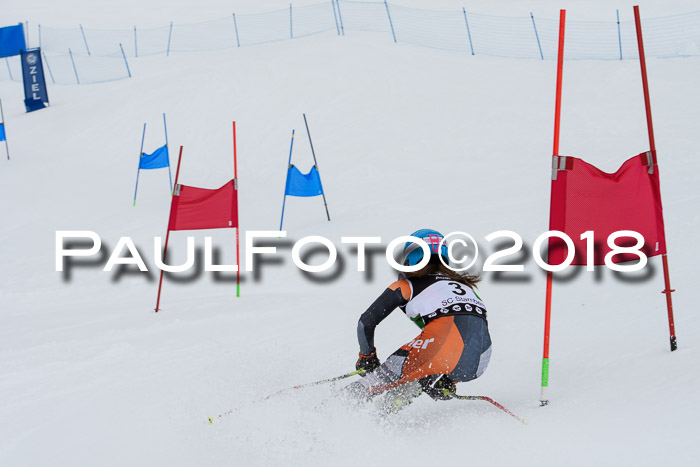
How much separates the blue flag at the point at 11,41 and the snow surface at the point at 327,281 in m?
1.95

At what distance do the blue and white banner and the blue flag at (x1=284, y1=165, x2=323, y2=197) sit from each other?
15716 mm

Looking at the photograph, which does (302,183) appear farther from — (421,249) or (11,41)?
(11,41)

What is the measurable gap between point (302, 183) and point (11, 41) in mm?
19421

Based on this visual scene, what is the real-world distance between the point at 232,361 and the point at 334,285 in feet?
11.3

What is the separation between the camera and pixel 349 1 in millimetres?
24234

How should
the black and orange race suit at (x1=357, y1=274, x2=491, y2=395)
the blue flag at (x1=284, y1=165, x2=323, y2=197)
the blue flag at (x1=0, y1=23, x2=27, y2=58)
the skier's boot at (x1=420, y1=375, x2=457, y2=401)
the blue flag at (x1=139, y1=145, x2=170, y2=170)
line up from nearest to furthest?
the black and orange race suit at (x1=357, y1=274, x2=491, y2=395), the skier's boot at (x1=420, y1=375, x2=457, y2=401), the blue flag at (x1=284, y1=165, x2=323, y2=197), the blue flag at (x1=139, y1=145, x2=170, y2=170), the blue flag at (x1=0, y1=23, x2=27, y2=58)

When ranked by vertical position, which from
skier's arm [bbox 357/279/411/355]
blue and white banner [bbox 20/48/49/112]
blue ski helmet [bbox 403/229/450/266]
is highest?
blue and white banner [bbox 20/48/49/112]

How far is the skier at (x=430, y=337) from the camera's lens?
372 centimetres

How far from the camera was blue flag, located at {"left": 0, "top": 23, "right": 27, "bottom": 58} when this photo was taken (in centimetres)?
2583

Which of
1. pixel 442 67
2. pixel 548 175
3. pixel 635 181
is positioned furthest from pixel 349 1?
pixel 635 181

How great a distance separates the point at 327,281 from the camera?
936 cm

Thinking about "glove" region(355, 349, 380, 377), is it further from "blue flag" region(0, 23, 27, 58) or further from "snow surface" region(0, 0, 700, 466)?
"blue flag" region(0, 23, 27, 58)

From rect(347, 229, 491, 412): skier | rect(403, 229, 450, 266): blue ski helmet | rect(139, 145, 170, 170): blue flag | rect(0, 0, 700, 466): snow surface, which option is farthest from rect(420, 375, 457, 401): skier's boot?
rect(139, 145, 170, 170): blue flag

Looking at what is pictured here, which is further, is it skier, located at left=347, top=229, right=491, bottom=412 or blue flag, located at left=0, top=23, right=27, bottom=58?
blue flag, located at left=0, top=23, right=27, bottom=58
